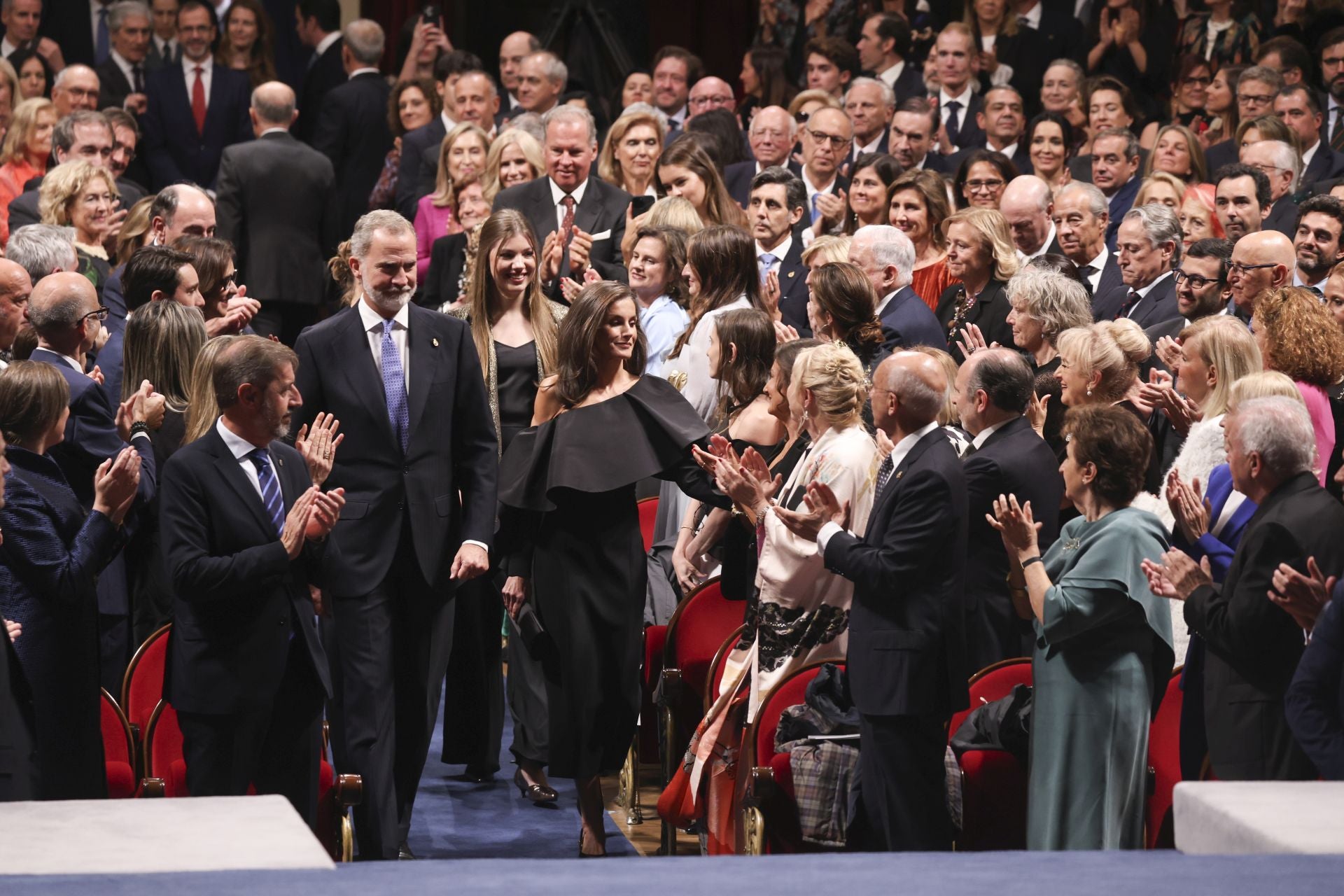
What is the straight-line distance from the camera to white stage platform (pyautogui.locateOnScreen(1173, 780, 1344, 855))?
2607 mm

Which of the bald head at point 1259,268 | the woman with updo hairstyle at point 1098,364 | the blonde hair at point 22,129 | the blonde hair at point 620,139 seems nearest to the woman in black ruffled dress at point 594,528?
the woman with updo hairstyle at point 1098,364

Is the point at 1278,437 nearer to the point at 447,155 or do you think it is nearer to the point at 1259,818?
the point at 1259,818

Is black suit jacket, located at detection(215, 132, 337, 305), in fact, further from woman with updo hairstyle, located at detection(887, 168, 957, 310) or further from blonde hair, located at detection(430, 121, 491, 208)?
woman with updo hairstyle, located at detection(887, 168, 957, 310)

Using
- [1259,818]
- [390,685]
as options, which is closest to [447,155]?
[390,685]

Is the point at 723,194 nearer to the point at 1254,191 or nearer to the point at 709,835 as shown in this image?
the point at 1254,191

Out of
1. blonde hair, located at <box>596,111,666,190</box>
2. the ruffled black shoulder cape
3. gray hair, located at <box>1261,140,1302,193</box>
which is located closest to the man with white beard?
the ruffled black shoulder cape

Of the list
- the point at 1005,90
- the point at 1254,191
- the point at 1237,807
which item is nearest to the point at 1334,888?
the point at 1237,807

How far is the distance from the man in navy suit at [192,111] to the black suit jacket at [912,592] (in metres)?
7.19

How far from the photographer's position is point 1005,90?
33.1 ft

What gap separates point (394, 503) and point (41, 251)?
208 centimetres

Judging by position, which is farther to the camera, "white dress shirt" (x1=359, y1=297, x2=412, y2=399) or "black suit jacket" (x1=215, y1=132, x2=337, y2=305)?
"black suit jacket" (x1=215, y1=132, x2=337, y2=305)

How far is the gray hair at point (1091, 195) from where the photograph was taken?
26.1ft

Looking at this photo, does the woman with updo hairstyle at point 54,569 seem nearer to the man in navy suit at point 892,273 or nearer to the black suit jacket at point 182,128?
the man in navy suit at point 892,273

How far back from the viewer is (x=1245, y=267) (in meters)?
6.73
